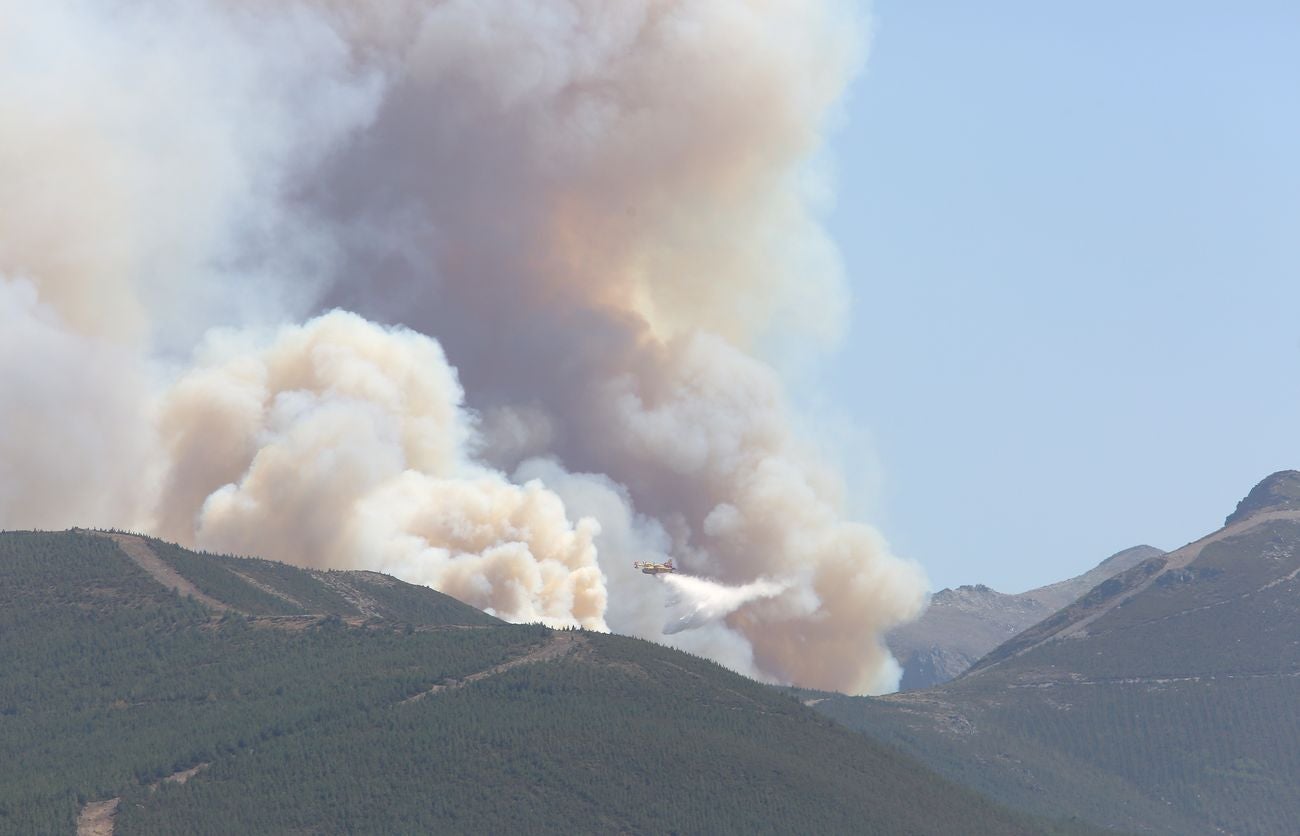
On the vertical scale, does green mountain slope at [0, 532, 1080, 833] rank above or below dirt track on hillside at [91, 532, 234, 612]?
below

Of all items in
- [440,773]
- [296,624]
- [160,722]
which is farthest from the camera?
[296,624]

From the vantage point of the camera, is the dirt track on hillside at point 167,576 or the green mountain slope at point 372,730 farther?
the dirt track on hillside at point 167,576

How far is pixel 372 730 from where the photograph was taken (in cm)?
15788

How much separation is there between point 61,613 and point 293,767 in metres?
43.6

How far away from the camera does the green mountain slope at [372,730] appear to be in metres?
146

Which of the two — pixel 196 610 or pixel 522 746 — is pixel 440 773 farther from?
pixel 196 610

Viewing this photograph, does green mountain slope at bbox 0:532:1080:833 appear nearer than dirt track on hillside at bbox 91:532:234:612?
Yes

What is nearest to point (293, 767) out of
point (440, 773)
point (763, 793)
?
point (440, 773)

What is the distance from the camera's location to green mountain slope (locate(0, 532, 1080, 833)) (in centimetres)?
14650

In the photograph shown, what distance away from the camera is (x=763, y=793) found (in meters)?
157

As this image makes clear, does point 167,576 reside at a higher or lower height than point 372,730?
higher

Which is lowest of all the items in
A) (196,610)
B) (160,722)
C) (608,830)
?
(608,830)

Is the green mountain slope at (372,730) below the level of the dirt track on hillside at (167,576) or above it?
below

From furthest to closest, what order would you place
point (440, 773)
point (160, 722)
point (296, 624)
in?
point (296, 624) → point (160, 722) → point (440, 773)
